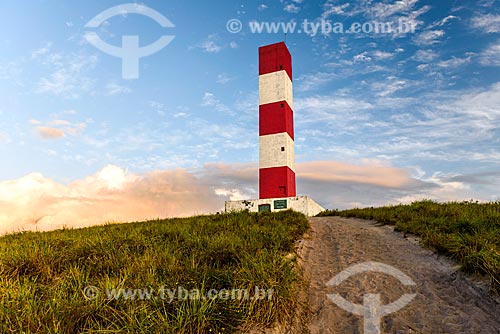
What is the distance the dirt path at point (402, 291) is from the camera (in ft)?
16.6

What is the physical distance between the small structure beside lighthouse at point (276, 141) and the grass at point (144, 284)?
53.3ft

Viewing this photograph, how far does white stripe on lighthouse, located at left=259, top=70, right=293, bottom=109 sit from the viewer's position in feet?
85.7

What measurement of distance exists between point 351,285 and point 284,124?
19880 mm

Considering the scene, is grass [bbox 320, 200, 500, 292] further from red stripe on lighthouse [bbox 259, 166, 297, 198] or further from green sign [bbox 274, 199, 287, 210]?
red stripe on lighthouse [bbox 259, 166, 297, 198]

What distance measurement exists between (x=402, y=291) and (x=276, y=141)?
19.8m

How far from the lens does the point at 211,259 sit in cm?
642

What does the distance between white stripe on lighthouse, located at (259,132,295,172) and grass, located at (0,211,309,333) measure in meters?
17.3

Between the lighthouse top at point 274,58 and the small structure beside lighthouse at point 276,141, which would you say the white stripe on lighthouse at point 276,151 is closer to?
the small structure beside lighthouse at point 276,141

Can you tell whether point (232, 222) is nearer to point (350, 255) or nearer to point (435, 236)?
point (350, 255)


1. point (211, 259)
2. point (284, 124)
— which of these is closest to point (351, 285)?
point (211, 259)

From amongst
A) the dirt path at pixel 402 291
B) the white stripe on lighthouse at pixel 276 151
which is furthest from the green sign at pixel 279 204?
the dirt path at pixel 402 291

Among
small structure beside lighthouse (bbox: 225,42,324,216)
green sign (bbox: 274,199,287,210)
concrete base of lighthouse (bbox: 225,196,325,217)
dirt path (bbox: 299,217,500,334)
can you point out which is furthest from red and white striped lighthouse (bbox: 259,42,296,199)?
dirt path (bbox: 299,217,500,334)

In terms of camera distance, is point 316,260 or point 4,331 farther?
point 316,260

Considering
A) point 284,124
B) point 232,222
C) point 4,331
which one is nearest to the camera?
point 4,331
